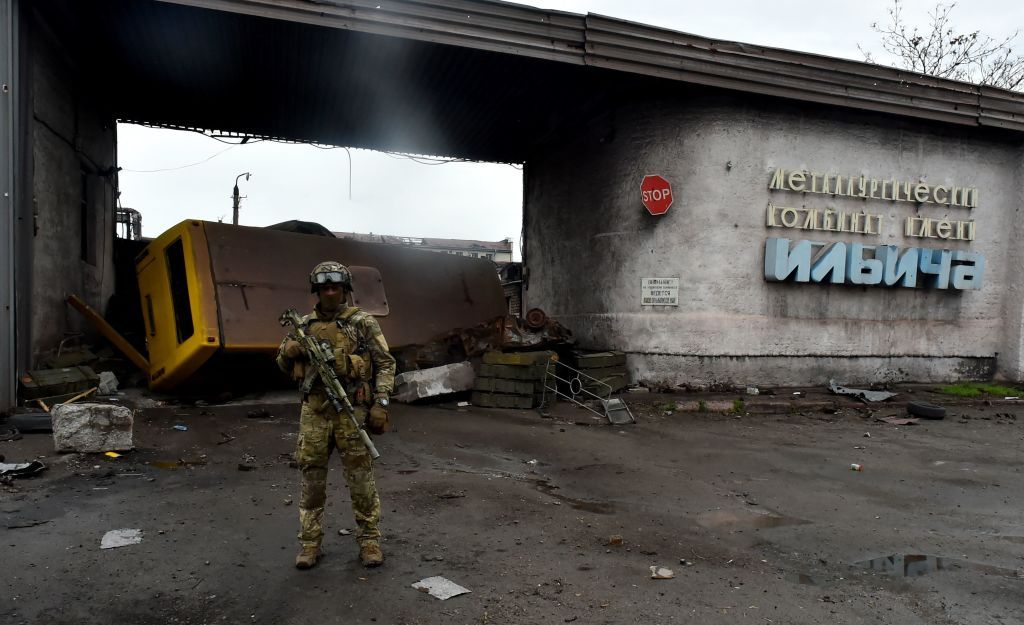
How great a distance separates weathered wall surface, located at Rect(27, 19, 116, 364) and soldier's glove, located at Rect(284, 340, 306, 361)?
566cm

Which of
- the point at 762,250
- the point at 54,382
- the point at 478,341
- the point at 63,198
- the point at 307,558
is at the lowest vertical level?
the point at 307,558

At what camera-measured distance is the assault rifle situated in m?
3.55

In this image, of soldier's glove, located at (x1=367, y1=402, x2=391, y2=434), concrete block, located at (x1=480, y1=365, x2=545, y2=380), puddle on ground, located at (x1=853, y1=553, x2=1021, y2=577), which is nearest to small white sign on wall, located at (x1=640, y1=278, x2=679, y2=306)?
concrete block, located at (x1=480, y1=365, x2=545, y2=380)

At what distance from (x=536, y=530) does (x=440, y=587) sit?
3.52ft

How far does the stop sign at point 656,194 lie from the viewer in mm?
9859

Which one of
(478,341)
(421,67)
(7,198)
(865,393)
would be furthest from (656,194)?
(7,198)

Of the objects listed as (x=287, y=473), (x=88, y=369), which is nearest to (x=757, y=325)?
(x=287, y=473)

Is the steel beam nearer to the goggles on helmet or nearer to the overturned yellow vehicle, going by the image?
the overturned yellow vehicle

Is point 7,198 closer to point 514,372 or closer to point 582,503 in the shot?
point 514,372

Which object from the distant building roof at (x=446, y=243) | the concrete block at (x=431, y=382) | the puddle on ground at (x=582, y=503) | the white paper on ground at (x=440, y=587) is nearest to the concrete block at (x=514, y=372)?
the concrete block at (x=431, y=382)

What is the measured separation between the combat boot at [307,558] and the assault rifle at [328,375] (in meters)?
0.61

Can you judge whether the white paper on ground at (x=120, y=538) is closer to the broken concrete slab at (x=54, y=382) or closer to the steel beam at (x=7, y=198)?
the steel beam at (x=7, y=198)

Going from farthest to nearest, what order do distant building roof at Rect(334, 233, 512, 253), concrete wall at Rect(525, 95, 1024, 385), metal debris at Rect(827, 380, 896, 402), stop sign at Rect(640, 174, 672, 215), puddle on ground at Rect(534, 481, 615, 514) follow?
1. distant building roof at Rect(334, 233, 512, 253)
2. stop sign at Rect(640, 174, 672, 215)
3. concrete wall at Rect(525, 95, 1024, 385)
4. metal debris at Rect(827, 380, 896, 402)
5. puddle on ground at Rect(534, 481, 615, 514)

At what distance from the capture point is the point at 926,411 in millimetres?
8523
